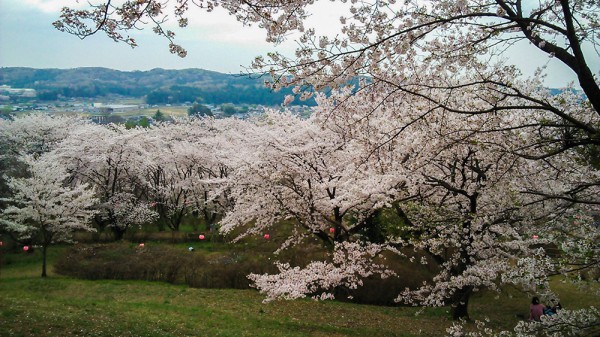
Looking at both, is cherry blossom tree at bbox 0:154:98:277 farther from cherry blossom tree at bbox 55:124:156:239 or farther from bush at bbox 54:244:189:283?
cherry blossom tree at bbox 55:124:156:239

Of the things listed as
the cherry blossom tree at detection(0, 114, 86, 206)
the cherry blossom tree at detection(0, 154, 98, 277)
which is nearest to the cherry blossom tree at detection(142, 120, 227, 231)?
the cherry blossom tree at detection(0, 154, 98, 277)

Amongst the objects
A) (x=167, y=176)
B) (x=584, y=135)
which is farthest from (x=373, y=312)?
(x=167, y=176)

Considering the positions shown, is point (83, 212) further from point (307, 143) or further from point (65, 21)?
point (65, 21)

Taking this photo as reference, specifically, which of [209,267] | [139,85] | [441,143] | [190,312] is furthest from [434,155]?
[139,85]

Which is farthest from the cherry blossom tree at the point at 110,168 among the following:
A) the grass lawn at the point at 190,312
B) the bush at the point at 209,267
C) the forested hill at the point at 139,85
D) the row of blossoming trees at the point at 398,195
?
the forested hill at the point at 139,85

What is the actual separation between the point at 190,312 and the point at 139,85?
133 m

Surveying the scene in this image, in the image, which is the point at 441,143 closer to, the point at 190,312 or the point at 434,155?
the point at 434,155

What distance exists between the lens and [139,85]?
133 m

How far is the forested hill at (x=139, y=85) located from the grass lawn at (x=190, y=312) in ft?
231

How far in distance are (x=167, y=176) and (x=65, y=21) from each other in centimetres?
3401

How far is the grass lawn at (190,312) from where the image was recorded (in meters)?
9.80

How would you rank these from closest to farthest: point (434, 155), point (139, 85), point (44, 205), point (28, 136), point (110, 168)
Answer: point (434, 155) → point (44, 205) → point (110, 168) → point (28, 136) → point (139, 85)

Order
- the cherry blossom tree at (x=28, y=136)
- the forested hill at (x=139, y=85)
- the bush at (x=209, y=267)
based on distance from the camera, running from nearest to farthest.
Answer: the bush at (x=209, y=267) → the cherry blossom tree at (x=28, y=136) → the forested hill at (x=139, y=85)

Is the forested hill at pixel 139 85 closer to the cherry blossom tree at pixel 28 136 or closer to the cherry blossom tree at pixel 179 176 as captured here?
the cherry blossom tree at pixel 28 136
